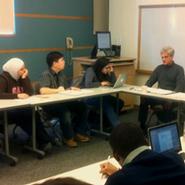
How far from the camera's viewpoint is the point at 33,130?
168 inches

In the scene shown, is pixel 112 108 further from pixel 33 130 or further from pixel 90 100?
pixel 33 130

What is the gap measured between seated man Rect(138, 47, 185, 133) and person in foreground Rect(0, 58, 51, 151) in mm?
1582

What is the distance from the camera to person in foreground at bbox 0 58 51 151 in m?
4.22

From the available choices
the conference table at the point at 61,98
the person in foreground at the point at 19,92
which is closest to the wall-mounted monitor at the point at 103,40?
the conference table at the point at 61,98

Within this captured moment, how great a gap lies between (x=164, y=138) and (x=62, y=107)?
2.40 metres

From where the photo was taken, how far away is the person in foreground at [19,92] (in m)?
4.22

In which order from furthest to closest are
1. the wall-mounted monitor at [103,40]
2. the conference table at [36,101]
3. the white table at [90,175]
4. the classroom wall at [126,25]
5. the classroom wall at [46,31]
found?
the classroom wall at [126,25] → the wall-mounted monitor at [103,40] → the classroom wall at [46,31] → the conference table at [36,101] → the white table at [90,175]

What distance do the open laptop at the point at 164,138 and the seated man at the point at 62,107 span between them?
2.25 m

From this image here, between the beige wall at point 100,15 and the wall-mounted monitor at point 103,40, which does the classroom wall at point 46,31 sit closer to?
the beige wall at point 100,15

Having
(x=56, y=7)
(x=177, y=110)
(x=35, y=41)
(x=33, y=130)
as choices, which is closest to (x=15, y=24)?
(x=35, y=41)

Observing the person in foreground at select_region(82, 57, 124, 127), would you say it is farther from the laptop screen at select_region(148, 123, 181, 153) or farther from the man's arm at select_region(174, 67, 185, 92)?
the laptop screen at select_region(148, 123, 181, 153)

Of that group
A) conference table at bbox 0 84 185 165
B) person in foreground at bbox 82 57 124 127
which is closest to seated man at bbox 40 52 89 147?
conference table at bbox 0 84 185 165

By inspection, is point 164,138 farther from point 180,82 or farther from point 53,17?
point 53,17

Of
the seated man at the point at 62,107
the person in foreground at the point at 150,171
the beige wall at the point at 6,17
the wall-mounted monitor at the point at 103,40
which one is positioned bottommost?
the seated man at the point at 62,107
